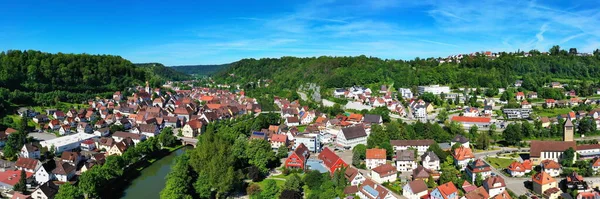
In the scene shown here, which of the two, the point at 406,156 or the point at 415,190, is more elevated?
Answer: the point at 406,156

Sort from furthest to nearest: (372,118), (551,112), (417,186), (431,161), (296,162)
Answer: (551,112)
(372,118)
(296,162)
(431,161)
(417,186)

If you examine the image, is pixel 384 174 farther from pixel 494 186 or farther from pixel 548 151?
pixel 548 151

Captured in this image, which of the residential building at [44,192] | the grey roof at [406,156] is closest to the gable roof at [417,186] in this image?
the grey roof at [406,156]

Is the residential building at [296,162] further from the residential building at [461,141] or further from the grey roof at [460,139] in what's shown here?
the grey roof at [460,139]

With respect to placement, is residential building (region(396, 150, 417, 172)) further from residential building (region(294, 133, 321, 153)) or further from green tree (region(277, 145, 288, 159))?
green tree (region(277, 145, 288, 159))

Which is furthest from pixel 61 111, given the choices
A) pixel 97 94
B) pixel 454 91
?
pixel 454 91

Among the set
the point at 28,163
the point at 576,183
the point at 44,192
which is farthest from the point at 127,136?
the point at 576,183

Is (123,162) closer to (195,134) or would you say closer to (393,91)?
(195,134)
